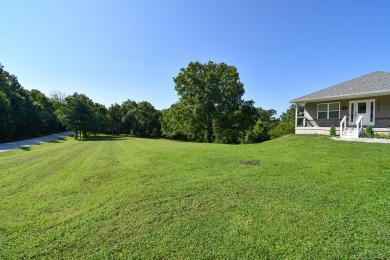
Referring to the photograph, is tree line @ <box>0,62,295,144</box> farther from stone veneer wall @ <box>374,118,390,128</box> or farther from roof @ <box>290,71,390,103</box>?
stone veneer wall @ <box>374,118,390,128</box>

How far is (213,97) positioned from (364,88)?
17.2 m

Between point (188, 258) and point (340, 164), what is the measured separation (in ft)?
21.8

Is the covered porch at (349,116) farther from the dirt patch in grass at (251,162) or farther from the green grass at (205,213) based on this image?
the dirt patch in grass at (251,162)

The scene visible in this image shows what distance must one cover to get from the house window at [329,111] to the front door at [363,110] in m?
0.96

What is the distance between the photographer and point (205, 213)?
13.4ft

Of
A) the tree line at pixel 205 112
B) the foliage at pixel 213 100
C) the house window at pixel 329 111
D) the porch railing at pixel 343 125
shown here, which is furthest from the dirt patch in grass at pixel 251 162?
the foliage at pixel 213 100

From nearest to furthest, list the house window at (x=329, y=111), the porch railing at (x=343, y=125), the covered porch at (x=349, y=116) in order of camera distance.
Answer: the covered porch at (x=349, y=116)
the porch railing at (x=343, y=125)
the house window at (x=329, y=111)

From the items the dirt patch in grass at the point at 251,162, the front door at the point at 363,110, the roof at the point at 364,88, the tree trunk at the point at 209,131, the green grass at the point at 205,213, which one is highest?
the roof at the point at 364,88

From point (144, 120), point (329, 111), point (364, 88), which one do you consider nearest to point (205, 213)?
point (364, 88)

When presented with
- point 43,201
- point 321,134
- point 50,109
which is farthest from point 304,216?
point 50,109

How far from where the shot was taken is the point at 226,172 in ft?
22.6

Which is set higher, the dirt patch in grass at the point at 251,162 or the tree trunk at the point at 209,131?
the tree trunk at the point at 209,131

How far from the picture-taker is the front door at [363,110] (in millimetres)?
13258

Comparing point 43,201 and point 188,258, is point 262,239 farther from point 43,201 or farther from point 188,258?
point 43,201
